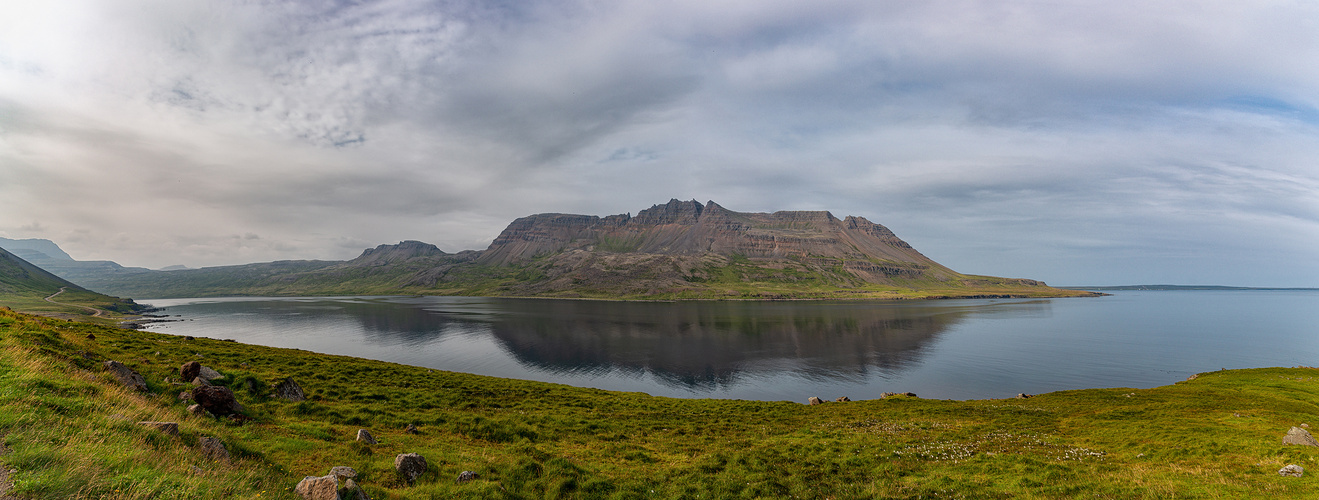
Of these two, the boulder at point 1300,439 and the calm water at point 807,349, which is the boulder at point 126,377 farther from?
the calm water at point 807,349

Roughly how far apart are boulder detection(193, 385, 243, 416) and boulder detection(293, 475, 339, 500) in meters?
11.6

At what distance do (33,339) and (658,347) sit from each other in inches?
3824

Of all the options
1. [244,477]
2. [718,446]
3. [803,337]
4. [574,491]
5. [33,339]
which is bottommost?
[803,337]

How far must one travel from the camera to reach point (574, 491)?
1670cm

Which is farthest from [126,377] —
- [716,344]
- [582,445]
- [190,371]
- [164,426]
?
[716,344]

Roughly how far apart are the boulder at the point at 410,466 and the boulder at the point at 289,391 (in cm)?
1641

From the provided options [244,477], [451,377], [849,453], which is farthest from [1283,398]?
[451,377]

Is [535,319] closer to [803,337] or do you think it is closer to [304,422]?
[803,337]

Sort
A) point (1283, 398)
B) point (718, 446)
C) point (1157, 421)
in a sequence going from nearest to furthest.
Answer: point (718, 446) < point (1157, 421) < point (1283, 398)

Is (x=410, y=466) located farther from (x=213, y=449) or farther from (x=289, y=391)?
(x=289, y=391)

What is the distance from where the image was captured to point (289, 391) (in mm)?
27094

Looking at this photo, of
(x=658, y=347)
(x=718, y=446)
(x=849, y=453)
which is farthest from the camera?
(x=658, y=347)

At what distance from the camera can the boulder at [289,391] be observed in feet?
85.9

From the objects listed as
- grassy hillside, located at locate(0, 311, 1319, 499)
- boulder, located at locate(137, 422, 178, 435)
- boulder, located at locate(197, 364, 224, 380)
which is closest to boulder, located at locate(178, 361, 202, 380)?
boulder, located at locate(197, 364, 224, 380)
